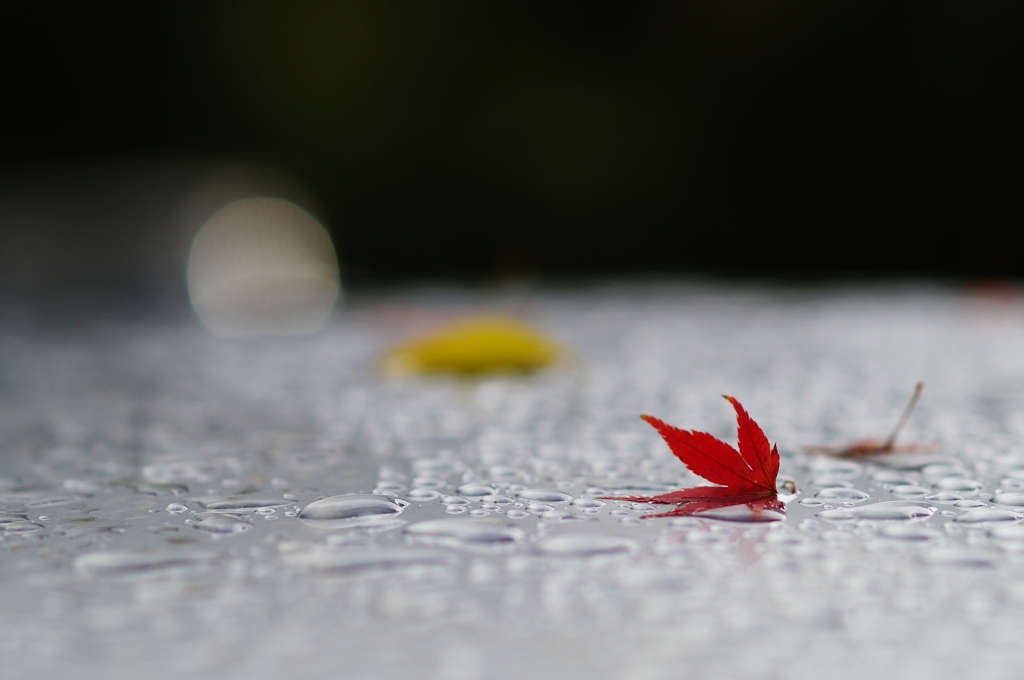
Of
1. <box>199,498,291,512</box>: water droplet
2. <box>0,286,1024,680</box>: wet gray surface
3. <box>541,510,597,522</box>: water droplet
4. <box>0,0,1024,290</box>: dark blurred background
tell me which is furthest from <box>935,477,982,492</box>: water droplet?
<box>0,0,1024,290</box>: dark blurred background

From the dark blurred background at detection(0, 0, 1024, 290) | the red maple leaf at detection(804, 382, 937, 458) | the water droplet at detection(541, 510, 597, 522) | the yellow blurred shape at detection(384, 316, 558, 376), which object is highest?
the dark blurred background at detection(0, 0, 1024, 290)

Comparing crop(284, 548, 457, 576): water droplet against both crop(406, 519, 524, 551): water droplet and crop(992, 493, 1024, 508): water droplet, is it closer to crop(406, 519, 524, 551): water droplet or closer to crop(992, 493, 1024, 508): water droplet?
crop(406, 519, 524, 551): water droplet

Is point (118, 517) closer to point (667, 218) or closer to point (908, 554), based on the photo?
point (908, 554)

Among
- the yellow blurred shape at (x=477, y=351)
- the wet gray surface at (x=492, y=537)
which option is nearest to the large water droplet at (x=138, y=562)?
the wet gray surface at (x=492, y=537)

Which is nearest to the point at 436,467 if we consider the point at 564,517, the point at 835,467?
the point at 564,517

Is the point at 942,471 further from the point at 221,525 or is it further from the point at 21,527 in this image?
the point at 21,527
